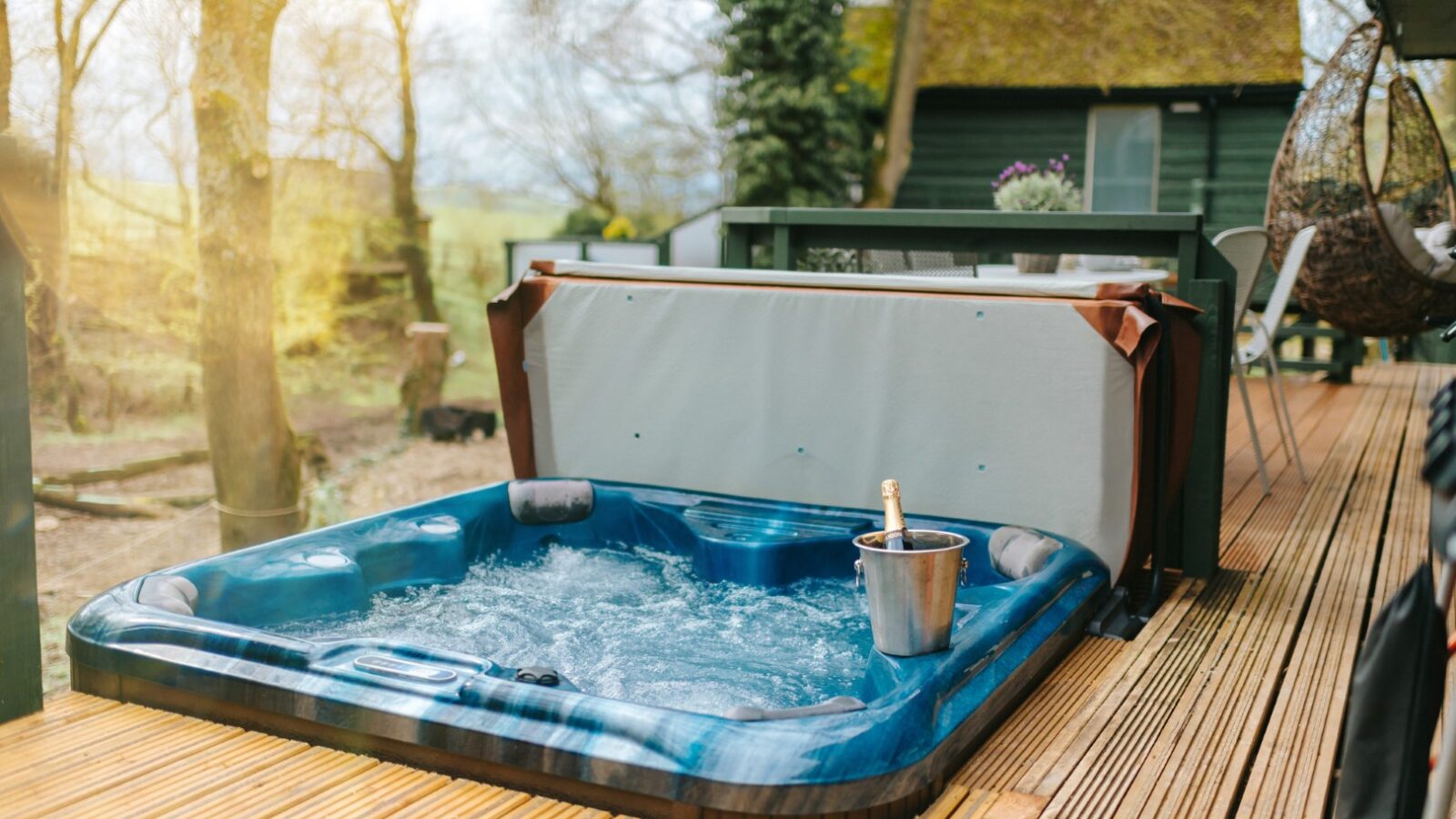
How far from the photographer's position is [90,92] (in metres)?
6.45

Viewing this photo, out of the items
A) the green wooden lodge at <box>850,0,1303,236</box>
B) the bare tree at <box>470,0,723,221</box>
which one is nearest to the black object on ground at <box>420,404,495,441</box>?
the bare tree at <box>470,0,723,221</box>

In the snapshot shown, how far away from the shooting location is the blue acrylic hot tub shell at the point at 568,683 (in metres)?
1.81

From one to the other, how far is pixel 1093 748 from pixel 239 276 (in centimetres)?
595

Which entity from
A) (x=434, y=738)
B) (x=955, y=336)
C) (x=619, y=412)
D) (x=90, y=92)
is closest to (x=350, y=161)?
(x=90, y=92)

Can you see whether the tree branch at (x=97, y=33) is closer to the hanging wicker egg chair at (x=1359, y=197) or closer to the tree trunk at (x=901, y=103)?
the hanging wicker egg chair at (x=1359, y=197)

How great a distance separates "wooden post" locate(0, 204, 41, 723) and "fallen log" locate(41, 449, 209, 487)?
6.23 m

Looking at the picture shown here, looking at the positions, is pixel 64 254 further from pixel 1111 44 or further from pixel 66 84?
pixel 1111 44

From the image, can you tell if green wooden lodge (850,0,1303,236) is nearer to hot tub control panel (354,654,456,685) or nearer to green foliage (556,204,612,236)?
green foliage (556,204,612,236)

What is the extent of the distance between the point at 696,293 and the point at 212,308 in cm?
434

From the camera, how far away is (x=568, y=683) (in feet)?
6.91

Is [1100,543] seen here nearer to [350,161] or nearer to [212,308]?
[212,308]

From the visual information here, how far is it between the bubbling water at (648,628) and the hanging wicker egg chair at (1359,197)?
3298 millimetres

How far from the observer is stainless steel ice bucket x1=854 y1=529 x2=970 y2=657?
85.0 inches

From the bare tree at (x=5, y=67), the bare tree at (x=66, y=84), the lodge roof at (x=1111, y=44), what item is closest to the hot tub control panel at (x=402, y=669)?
the bare tree at (x=5, y=67)
